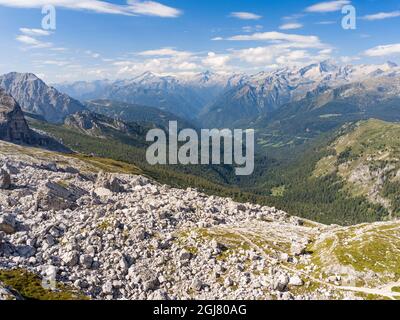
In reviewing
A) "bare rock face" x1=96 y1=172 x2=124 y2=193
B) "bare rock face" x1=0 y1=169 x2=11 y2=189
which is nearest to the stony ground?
"bare rock face" x1=0 y1=169 x2=11 y2=189

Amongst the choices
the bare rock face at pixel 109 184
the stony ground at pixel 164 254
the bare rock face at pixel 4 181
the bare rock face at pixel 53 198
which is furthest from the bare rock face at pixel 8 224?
the bare rock face at pixel 109 184

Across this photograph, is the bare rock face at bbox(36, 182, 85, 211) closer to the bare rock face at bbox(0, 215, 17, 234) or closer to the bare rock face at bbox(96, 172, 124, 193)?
the bare rock face at bbox(0, 215, 17, 234)

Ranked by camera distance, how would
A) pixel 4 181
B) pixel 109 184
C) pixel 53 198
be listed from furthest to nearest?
pixel 109 184
pixel 4 181
pixel 53 198

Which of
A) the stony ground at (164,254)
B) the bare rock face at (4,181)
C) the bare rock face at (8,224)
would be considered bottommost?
the stony ground at (164,254)

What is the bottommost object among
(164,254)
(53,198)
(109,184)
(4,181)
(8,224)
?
(164,254)

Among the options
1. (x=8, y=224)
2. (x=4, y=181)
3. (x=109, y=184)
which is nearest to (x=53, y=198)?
(x=8, y=224)

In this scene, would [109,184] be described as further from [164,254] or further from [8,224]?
[164,254]

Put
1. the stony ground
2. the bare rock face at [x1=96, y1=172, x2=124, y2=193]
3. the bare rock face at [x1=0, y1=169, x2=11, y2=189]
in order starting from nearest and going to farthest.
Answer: the stony ground
the bare rock face at [x1=0, y1=169, x2=11, y2=189]
the bare rock face at [x1=96, y1=172, x2=124, y2=193]

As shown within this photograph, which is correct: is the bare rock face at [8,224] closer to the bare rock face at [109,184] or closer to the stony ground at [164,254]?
the stony ground at [164,254]
